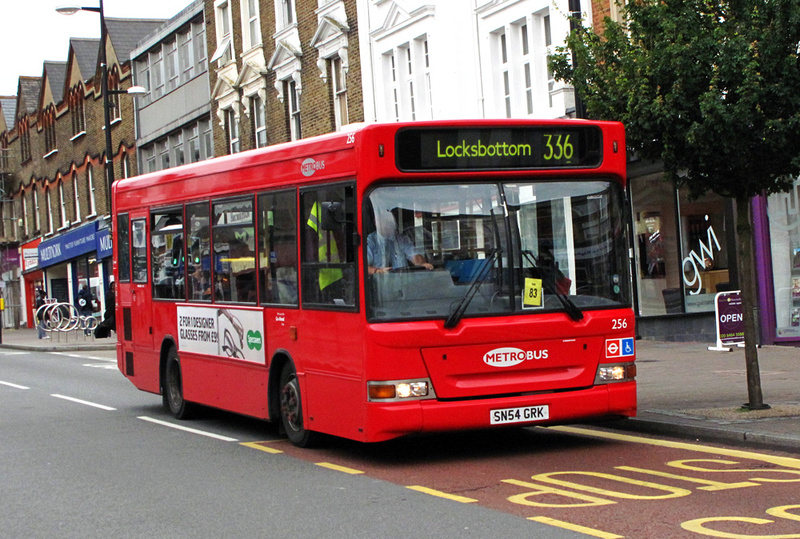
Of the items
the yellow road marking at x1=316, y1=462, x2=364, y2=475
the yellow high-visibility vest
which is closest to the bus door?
the yellow high-visibility vest

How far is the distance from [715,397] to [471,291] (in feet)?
13.8

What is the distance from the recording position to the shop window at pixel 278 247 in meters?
10.9

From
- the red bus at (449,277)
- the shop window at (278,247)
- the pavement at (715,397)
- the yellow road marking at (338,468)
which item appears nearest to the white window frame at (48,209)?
the pavement at (715,397)

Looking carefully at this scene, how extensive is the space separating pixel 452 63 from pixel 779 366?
39.6 ft

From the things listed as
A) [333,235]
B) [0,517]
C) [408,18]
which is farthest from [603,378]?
[408,18]

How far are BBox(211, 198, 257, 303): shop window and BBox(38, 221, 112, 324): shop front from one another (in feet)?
112

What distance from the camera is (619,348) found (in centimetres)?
1020

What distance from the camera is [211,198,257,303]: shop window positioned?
11.8 m

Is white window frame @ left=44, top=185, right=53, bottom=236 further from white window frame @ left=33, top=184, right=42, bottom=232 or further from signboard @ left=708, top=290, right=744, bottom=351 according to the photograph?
signboard @ left=708, top=290, right=744, bottom=351

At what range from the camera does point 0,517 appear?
8.31m

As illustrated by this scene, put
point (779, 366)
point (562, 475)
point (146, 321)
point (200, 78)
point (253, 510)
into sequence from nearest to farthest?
point (253, 510), point (562, 475), point (146, 321), point (779, 366), point (200, 78)

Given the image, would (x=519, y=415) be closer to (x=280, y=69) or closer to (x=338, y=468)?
(x=338, y=468)

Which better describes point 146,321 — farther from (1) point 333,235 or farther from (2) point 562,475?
(2) point 562,475

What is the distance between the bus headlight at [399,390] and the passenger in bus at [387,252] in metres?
0.86
